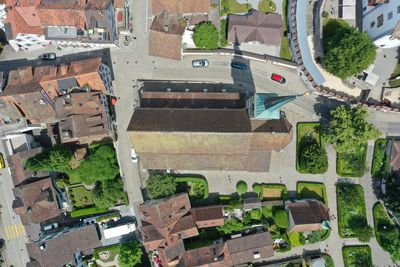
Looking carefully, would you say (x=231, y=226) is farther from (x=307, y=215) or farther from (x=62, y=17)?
(x=62, y=17)

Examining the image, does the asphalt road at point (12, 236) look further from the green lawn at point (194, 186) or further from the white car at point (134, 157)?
the green lawn at point (194, 186)

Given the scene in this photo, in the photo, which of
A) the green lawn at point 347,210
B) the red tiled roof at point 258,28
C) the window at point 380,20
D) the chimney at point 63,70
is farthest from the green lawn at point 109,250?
the window at point 380,20

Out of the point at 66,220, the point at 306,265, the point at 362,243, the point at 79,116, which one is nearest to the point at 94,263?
the point at 66,220

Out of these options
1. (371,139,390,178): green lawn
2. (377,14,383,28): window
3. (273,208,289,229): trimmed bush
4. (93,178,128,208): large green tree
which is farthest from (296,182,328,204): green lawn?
(93,178,128,208): large green tree

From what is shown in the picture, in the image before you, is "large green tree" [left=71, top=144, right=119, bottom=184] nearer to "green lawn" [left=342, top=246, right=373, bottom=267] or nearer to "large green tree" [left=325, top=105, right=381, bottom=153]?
"large green tree" [left=325, top=105, right=381, bottom=153]

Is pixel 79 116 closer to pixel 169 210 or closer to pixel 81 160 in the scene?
pixel 81 160

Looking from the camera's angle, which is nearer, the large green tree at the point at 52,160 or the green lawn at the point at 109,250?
the large green tree at the point at 52,160
